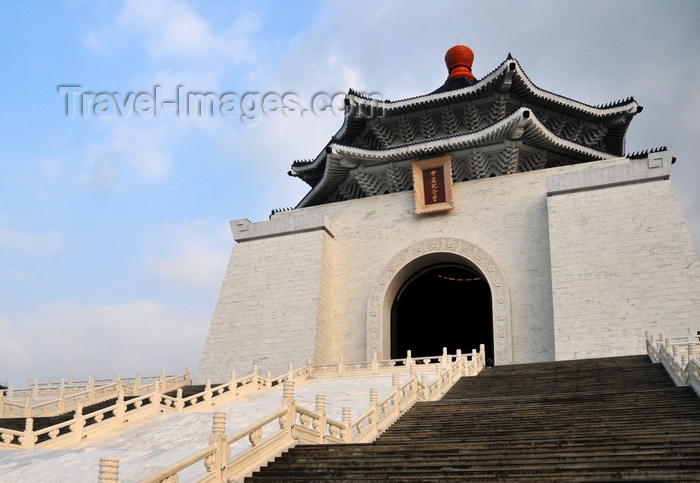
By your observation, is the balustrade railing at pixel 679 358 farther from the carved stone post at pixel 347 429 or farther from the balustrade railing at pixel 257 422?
the carved stone post at pixel 347 429

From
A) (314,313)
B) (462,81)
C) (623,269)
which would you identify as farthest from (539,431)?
(462,81)

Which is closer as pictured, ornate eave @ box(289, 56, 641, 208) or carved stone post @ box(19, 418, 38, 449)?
carved stone post @ box(19, 418, 38, 449)

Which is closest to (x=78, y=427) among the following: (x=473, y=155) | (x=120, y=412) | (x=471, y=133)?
(x=120, y=412)

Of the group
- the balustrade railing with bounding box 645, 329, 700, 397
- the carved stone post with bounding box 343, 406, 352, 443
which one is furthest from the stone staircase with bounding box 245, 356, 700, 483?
the carved stone post with bounding box 343, 406, 352, 443

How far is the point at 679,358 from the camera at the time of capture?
11453 millimetres

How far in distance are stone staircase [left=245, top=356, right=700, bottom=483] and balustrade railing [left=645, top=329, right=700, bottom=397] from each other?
275mm

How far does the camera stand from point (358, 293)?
67.1 ft

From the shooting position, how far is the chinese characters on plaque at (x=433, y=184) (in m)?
20.1

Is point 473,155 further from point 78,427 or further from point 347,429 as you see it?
point 347,429

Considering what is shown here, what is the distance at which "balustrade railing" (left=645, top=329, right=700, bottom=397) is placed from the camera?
31.8 ft

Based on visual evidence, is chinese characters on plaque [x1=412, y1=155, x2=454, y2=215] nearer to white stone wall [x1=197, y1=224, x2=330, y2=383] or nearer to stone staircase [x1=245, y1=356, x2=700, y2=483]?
white stone wall [x1=197, y1=224, x2=330, y2=383]

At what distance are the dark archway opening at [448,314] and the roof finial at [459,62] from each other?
656 centimetres

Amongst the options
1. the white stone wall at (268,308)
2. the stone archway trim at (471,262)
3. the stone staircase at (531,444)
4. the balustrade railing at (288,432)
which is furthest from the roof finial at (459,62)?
the stone staircase at (531,444)

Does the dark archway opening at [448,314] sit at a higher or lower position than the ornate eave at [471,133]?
lower
